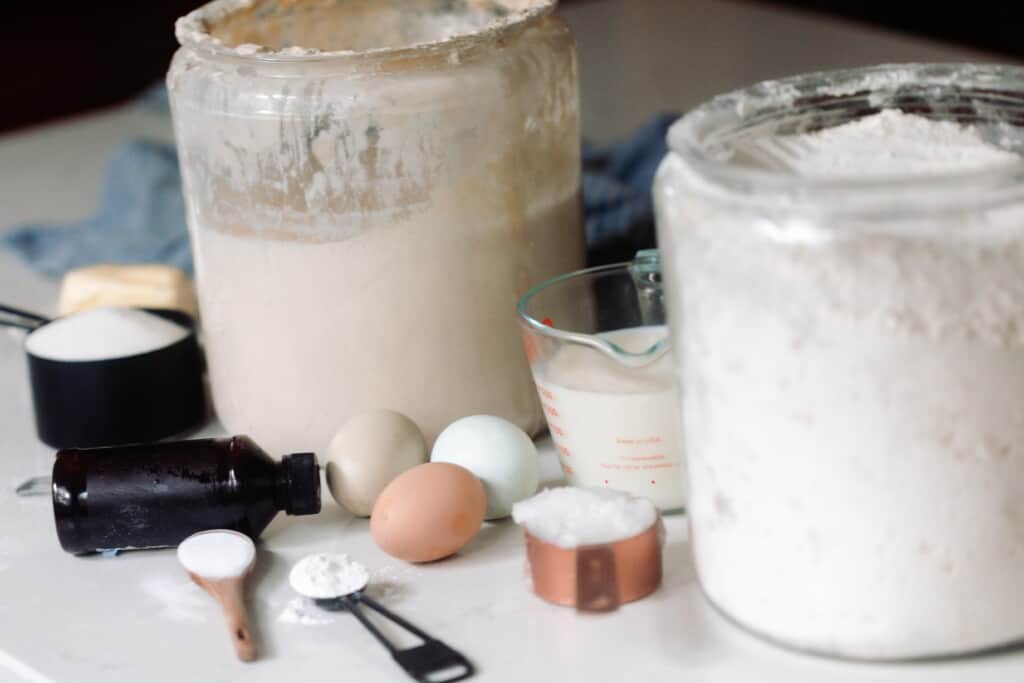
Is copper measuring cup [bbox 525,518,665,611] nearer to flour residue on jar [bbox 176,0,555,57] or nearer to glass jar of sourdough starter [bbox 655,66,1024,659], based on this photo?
glass jar of sourdough starter [bbox 655,66,1024,659]

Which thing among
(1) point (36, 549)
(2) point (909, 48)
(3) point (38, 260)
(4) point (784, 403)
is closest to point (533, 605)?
(4) point (784, 403)

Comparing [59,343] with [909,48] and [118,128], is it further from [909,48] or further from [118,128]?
[909,48]

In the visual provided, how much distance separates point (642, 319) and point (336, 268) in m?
0.19

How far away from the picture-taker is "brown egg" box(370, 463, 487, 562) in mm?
728

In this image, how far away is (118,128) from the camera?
5.68 ft

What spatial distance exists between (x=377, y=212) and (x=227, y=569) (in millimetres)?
219

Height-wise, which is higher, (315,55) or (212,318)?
(315,55)

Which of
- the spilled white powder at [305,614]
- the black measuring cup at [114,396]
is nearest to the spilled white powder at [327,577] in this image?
the spilled white powder at [305,614]

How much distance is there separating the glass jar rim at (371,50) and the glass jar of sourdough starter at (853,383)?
0.19 m

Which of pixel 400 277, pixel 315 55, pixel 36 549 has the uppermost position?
pixel 315 55

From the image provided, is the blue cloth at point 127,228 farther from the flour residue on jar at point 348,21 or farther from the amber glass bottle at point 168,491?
the amber glass bottle at point 168,491

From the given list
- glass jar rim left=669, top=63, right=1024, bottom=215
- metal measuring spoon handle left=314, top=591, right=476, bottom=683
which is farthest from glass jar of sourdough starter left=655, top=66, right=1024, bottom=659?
metal measuring spoon handle left=314, top=591, right=476, bottom=683

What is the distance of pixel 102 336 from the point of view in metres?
0.93

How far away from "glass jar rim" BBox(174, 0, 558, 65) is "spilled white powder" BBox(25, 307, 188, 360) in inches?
7.4
